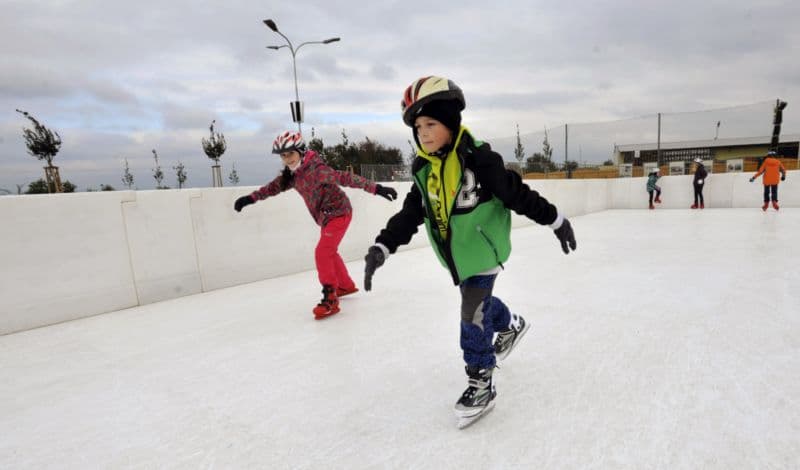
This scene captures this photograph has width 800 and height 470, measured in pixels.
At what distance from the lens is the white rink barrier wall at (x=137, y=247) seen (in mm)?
3598

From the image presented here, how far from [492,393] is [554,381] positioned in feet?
1.38

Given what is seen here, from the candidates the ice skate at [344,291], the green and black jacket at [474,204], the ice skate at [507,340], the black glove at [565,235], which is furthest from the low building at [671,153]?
the green and black jacket at [474,204]

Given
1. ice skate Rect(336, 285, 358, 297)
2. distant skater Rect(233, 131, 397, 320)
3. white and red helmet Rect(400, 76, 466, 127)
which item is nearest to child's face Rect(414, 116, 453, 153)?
white and red helmet Rect(400, 76, 466, 127)

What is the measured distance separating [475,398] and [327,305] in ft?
6.30

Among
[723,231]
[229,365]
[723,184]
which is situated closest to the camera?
[229,365]

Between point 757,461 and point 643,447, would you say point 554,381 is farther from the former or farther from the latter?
point 757,461

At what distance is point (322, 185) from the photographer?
3662 mm

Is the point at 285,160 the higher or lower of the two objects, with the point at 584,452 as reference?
higher

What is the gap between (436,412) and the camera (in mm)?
1958

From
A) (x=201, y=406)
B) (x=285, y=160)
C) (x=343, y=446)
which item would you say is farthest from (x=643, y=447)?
(x=285, y=160)

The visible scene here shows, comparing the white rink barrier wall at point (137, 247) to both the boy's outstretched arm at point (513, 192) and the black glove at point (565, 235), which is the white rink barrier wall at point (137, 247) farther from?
the black glove at point (565, 235)

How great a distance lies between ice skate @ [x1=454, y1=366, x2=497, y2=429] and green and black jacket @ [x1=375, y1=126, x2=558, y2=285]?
0.43m

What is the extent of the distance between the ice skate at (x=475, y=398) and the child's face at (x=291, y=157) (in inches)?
95.8

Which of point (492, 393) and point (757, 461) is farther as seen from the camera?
point (492, 393)
